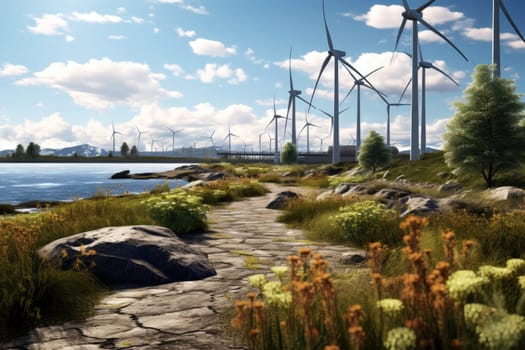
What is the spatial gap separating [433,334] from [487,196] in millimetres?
13551

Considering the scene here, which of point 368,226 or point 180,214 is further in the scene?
point 180,214

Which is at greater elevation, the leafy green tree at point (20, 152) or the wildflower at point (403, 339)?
the leafy green tree at point (20, 152)

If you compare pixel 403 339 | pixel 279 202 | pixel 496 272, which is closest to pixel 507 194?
pixel 279 202

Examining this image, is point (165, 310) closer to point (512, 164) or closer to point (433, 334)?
point (433, 334)

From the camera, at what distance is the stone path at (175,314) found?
12.3 ft

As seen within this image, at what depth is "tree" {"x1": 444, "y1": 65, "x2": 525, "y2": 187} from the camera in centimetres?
2000

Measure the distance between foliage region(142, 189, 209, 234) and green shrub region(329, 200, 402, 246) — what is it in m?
3.21

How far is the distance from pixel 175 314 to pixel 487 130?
64.2ft

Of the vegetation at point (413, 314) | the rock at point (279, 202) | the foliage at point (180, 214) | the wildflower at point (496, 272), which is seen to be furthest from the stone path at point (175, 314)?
the rock at point (279, 202)

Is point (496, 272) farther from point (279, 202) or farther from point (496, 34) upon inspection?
point (496, 34)

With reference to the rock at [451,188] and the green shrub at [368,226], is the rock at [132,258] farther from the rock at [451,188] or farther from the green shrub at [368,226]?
the rock at [451,188]

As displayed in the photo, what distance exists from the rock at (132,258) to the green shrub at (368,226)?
3.31 meters

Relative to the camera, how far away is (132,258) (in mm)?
5902

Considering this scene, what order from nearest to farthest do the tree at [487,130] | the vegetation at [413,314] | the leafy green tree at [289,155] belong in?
the vegetation at [413,314] < the tree at [487,130] < the leafy green tree at [289,155]
